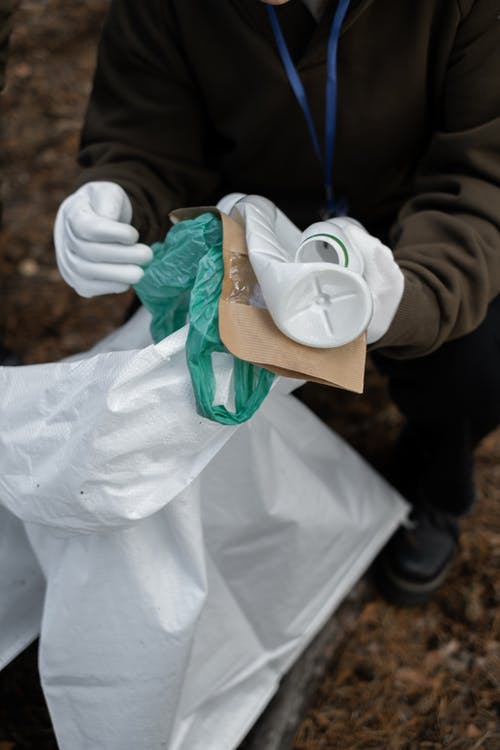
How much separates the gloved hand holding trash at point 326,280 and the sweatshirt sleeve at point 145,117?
0.94 ft

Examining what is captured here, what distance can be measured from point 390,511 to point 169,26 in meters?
0.76

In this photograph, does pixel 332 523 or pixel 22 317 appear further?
pixel 22 317

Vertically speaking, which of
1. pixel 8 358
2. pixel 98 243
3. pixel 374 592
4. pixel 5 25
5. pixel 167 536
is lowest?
pixel 374 592

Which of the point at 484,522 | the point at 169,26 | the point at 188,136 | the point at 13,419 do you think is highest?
the point at 169,26

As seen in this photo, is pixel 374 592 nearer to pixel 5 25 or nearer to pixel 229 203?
pixel 229 203

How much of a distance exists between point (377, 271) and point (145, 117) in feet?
1.53

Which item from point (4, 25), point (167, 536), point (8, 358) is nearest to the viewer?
point (167, 536)

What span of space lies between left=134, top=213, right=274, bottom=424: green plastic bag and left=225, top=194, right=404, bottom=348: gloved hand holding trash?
0.16 ft

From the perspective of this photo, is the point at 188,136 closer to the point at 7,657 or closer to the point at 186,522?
the point at 186,522

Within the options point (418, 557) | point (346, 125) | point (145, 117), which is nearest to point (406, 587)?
point (418, 557)

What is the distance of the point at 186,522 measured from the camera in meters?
0.81

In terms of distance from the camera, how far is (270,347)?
67 cm

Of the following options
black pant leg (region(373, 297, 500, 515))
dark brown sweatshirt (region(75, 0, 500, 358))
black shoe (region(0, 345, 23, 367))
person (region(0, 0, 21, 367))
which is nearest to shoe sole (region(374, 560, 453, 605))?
black pant leg (region(373, 297, 500, 515))

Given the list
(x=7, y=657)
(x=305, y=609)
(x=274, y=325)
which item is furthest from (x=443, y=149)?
(x=7, y=657)
